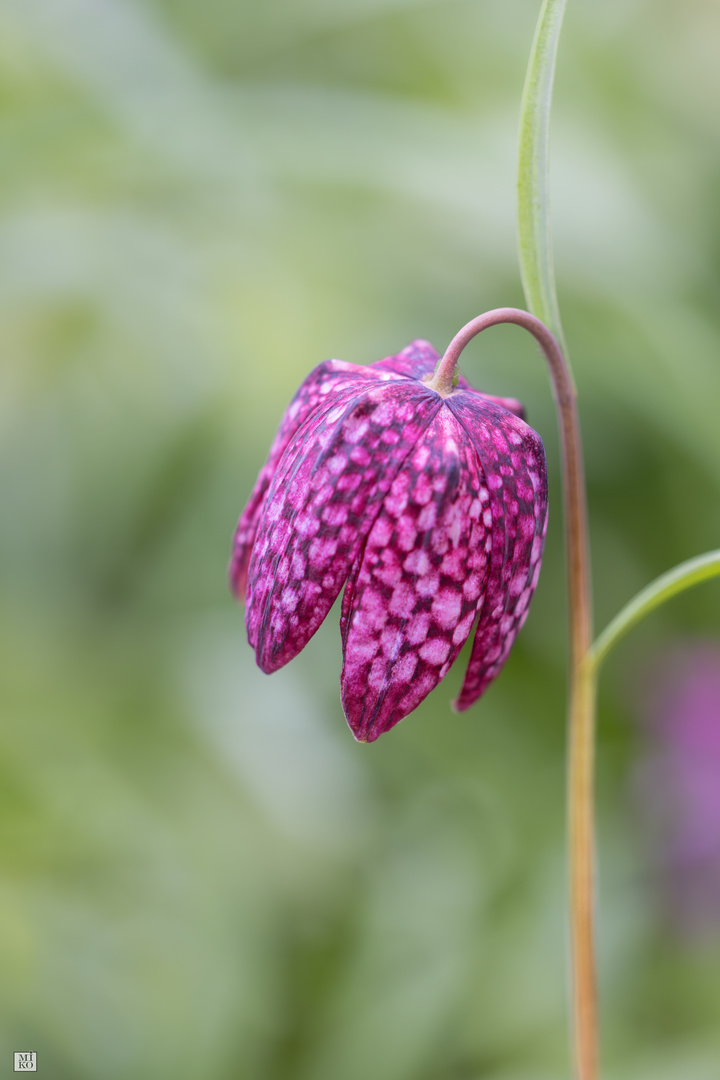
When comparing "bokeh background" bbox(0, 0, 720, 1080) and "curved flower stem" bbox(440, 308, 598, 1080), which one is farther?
"bokeh background" bbox(0, 0, 720, 1080)

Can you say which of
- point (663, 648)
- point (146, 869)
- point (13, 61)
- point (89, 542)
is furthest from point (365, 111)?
point (146, 869)

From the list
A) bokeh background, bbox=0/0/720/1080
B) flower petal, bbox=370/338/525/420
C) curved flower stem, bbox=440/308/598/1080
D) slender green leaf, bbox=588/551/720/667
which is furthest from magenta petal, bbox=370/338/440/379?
bokeh background, bbox=0/0/720/1080

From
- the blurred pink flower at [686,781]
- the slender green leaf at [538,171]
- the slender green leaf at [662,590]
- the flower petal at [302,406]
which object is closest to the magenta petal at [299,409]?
the flower petal at [302,406]

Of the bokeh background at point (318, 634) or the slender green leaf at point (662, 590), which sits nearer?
the slender green leaf at point (662, 590)

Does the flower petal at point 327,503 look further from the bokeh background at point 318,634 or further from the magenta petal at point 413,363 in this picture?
the bokeh background at point 318,634

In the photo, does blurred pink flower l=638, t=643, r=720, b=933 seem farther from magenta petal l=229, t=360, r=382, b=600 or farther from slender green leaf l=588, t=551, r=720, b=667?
magenta petal l=229, t=360, r=382, b=600

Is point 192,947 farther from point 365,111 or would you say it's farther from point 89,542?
point 365,111

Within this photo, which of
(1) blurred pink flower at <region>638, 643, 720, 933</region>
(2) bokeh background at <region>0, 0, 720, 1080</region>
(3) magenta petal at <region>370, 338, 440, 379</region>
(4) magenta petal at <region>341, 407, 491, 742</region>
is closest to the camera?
(4) magenta petal at <region>341, 407, 491, 742</region>
